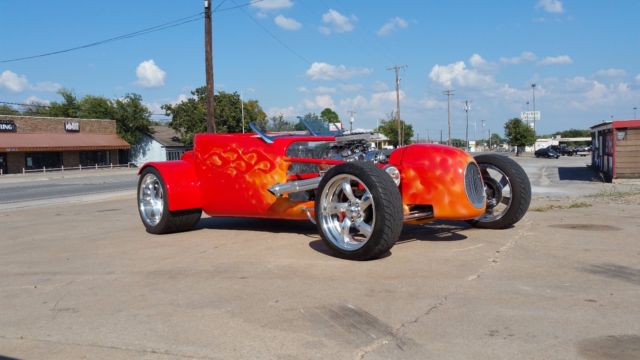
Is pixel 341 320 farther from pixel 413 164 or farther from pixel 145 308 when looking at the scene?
pixel 413 164

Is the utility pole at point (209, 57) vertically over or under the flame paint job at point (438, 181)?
over

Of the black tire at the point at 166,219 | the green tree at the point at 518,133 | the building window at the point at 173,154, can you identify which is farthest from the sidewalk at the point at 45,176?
the green tree at the point at 518,133

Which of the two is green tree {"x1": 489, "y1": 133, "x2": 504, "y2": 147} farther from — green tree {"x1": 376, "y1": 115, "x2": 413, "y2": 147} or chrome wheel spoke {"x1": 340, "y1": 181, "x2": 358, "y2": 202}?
chrome wheel spoke {"x1": 340, "y1": 181, "x2": 358, "y2": 202}

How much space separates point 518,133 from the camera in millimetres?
89000

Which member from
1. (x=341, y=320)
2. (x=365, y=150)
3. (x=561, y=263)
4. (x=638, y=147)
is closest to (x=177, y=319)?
(x=341, y=320)

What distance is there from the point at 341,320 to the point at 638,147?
1892cm

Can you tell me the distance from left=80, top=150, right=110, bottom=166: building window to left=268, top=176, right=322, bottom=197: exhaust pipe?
58.9 m

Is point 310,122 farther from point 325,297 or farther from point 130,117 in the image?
point 130,117

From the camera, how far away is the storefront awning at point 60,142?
5306 cm

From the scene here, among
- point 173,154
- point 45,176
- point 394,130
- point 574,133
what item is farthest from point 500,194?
point 574,133

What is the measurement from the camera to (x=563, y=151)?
2968 inches

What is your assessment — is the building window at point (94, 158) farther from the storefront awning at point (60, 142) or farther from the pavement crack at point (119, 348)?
the pavement crack at point (119, 348)

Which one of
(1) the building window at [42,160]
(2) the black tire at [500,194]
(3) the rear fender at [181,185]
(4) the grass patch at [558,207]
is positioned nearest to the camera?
(2) the black tire at [500,194]

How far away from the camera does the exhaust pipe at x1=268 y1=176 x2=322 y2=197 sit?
7.03 metres
